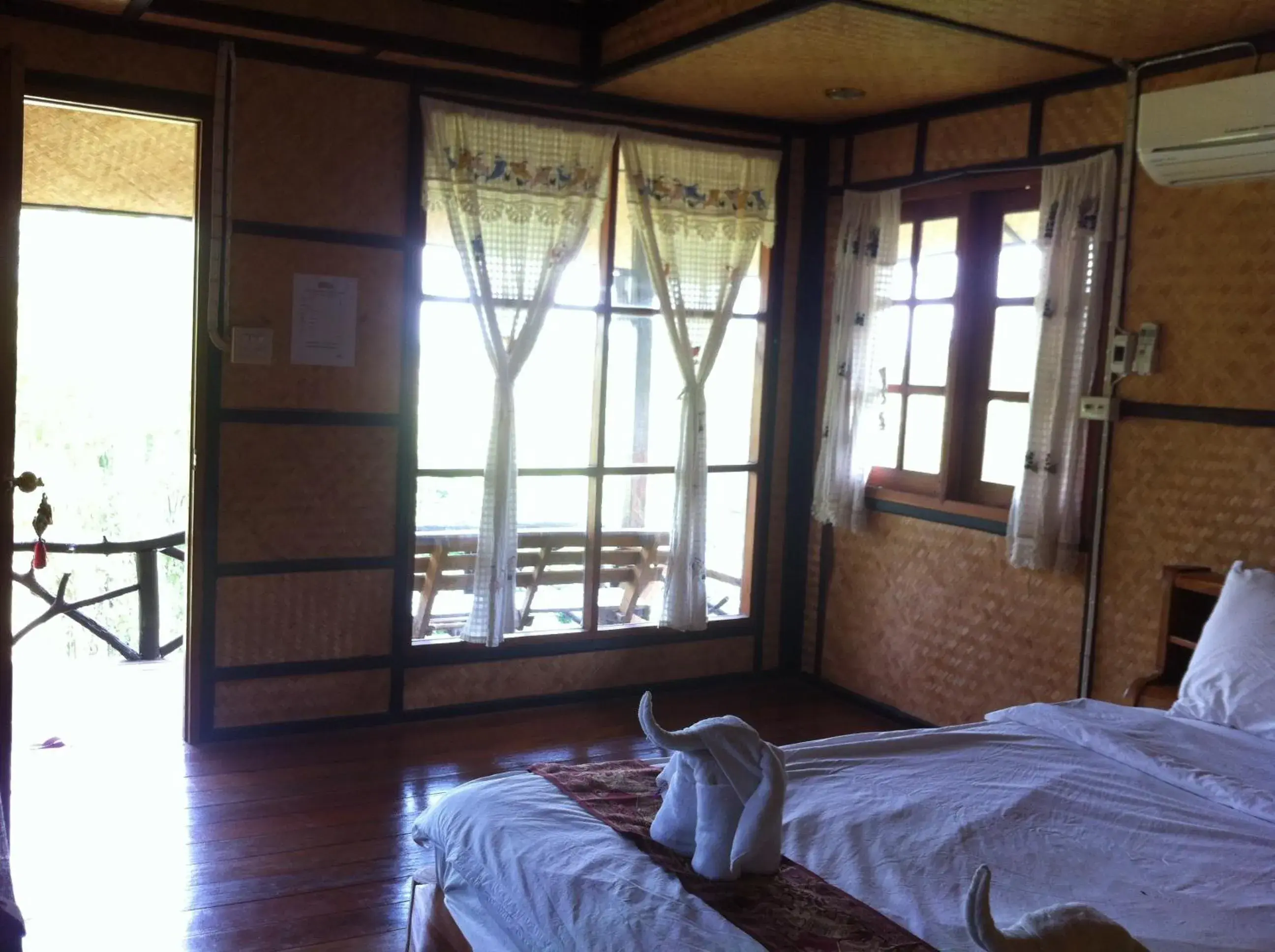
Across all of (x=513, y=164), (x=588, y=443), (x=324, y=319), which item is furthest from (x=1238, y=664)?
(x=324, y=319)

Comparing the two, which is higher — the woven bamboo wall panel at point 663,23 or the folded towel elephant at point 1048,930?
the woven bamboo wall panel at point 663,23

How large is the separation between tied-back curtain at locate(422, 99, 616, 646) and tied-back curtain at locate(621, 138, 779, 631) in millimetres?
353

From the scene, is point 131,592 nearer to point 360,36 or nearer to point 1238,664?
point 360,36

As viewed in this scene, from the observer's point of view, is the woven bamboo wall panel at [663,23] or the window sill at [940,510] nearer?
the woven bamboo wall panel at [663,23]

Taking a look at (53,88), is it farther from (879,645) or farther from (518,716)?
(879,645)

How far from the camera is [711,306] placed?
486 centimetres

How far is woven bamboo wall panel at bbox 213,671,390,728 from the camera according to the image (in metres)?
4.20

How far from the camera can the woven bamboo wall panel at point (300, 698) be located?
420cm

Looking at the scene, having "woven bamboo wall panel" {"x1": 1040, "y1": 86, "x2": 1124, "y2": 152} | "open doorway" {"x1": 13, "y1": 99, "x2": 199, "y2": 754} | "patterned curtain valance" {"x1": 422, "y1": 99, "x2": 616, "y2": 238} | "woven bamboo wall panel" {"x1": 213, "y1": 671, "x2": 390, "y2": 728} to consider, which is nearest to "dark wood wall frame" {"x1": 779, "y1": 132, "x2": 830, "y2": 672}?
"patterned curtain valance" {"x1": 422, "y1": 99, "x2": 616, "y2": 238}

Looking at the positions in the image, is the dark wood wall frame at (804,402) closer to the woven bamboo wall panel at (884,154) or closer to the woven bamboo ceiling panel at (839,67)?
the woven bamboo wall panel at (884,154)

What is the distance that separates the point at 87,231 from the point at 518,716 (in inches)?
156

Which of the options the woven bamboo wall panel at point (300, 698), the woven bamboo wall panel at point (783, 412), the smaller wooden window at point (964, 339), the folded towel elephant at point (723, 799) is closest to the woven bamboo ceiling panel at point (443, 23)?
the woven bamboo wall panel at point (783, 412)

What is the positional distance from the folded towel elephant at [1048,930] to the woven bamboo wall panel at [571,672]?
10.5ft

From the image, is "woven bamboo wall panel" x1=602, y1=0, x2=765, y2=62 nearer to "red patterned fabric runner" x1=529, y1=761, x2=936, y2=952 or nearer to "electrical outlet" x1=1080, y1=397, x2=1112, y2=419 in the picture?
"electrical outlet" x1=1080, y1=397, x2=1112, y2=419
